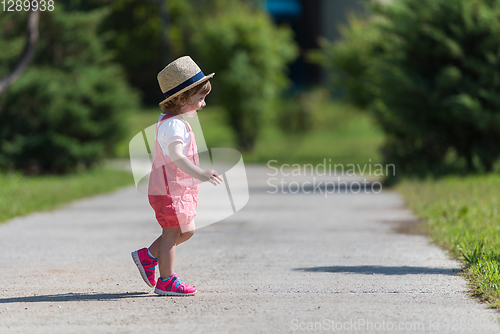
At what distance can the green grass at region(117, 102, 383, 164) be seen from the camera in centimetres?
2538

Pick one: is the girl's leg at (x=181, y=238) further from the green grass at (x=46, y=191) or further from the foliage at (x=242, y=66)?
the foliage at (x=242, y=66)

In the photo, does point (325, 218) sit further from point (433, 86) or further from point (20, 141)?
point (20, 141)

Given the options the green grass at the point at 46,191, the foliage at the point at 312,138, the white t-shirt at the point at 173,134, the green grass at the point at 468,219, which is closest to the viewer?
the white t-shirt at the point at 173,134

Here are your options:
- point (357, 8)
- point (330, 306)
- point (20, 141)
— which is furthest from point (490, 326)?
point (357, 8)

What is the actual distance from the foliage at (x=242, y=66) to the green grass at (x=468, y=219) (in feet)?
41.4

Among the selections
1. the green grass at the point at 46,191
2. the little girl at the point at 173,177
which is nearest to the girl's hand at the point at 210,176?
the little girl at the point at 173,177

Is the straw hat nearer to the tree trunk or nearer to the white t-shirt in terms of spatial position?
the white t-shirt

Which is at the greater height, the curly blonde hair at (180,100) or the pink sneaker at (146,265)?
→ the curly blonde hair at (180,100)

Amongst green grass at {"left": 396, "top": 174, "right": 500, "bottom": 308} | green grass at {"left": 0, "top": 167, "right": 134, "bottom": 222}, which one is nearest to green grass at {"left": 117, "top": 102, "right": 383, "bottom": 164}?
green grass at {"left": 0, "top": 167, "right": 134, "bottom": 222}

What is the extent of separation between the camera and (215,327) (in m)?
4.48

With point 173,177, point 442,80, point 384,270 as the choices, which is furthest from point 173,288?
point 442,80

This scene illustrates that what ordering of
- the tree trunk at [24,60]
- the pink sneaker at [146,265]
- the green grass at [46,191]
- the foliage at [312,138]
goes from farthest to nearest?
the foliage at [312,138], the tree trunk at [24,60], the green grass at [46,191], the pink sneaker at [146,265]

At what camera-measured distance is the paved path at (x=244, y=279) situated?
4605 millimetres

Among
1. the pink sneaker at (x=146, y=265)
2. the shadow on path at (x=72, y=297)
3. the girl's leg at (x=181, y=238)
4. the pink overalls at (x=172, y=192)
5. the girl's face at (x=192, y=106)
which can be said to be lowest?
the shadow on path at (x=72, y=297)
